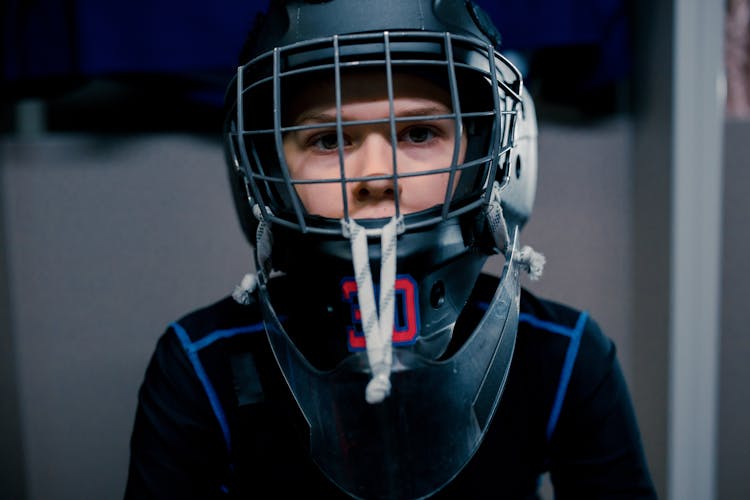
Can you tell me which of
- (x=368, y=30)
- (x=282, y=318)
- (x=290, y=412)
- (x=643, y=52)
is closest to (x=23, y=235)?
(x=282, y=318)

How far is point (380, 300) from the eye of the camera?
0.54 m

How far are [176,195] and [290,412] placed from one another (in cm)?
67

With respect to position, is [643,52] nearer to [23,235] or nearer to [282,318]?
[282,318]

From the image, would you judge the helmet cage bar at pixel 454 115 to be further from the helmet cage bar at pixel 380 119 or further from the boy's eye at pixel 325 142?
the boy's eye at pixel 325 142

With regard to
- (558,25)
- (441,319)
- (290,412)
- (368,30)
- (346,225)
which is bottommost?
(290,412)

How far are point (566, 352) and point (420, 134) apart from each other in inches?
15.5

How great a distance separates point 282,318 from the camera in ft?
2.60

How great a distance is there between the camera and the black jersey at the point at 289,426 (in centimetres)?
74

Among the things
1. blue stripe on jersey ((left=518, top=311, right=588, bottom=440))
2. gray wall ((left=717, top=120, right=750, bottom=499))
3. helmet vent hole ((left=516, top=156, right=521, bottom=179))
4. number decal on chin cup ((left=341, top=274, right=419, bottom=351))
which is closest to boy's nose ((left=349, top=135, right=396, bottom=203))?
number decal on chin cup ((left=341, top=274, right=419, bottom=351))

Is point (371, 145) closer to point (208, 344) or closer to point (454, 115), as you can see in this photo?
point (454, 115)

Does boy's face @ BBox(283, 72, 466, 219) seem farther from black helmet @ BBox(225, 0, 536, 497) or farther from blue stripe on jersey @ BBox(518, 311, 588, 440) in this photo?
blue stripe on jersey @ BBox(518, 311, 588, 440)

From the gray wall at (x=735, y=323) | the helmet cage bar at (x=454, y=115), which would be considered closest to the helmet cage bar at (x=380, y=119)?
the helmet cage bar at (x=454, y=115)

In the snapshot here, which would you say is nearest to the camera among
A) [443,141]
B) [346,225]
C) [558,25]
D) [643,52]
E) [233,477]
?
[346,225]

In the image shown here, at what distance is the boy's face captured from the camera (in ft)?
2.06
